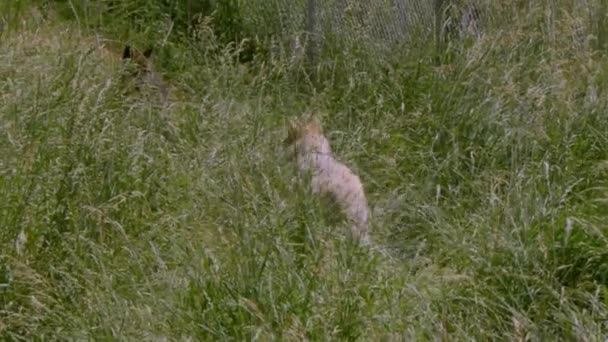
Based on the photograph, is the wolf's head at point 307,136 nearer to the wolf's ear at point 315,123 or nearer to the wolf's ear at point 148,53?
the wolf's ear at point 315,123

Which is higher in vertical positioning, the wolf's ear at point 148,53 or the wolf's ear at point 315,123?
the wolf's ear at point 315,123

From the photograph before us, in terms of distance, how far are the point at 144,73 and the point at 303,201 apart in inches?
101

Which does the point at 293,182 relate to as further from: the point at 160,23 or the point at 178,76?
the point at 160,23

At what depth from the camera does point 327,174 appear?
5.14m

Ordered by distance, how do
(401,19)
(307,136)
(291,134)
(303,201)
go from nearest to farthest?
(303,201)
(307,136)
(291,134)
(401,19)

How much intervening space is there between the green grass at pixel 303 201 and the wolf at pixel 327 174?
88mm

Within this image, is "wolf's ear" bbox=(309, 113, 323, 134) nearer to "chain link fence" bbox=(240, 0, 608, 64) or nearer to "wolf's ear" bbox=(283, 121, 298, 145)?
"wolf's ear" bbox=(283, 121, 298, 145)

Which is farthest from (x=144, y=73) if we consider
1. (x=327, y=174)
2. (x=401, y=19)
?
(x=327, y=174)

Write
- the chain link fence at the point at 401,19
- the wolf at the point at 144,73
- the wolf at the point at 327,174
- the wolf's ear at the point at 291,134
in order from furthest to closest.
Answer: the chain link fence at the point at 401,19, the wolf at the point at 144,73, the wolf's ear at the point at 291,134, the wolf at the point at 327,174

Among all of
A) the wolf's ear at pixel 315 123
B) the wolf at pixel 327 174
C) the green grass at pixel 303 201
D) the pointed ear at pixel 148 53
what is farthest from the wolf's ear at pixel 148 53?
the wolf at pixel 327 174

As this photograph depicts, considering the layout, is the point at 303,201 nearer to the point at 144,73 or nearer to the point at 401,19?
the point at 144,73

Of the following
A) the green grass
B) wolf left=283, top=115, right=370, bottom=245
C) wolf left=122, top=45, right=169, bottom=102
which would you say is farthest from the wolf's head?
wolf left=122, top=45, right=169, bottom=102

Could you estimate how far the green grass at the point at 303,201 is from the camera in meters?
3.95

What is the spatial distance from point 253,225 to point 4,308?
3.37ft
